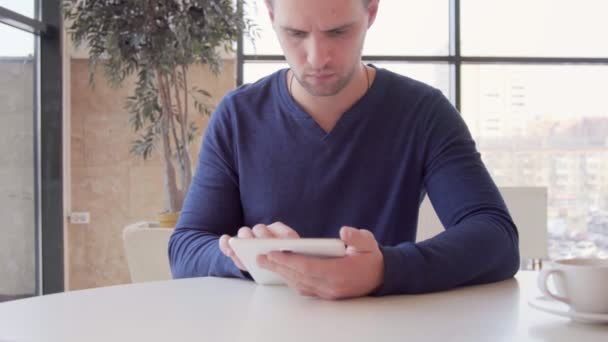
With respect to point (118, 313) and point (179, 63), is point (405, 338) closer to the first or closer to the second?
point (118, 313)

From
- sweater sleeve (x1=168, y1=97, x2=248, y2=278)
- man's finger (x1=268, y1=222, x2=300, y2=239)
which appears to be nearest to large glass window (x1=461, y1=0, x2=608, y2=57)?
sweater sleeve (x1=168, y1=97, x2=248, y2=278)

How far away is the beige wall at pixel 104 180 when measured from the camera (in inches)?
217

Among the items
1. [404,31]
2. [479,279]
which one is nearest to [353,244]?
[479,279]

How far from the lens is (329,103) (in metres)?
1.80

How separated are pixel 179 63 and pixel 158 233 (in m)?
1.13

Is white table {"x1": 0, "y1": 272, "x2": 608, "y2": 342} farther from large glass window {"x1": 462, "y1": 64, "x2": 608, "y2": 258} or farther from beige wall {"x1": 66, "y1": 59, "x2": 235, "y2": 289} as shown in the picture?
large glass window {"x1": 462, "y1": 64, "x2": 608, "y2": 258}

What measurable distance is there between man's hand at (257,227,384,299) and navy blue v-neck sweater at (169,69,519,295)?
15.3 inches

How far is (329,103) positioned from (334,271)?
0.68 m

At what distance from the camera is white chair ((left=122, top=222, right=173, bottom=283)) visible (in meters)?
3.71

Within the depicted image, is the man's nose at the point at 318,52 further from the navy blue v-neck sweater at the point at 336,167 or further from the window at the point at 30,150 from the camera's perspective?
the window at the point at 30,150

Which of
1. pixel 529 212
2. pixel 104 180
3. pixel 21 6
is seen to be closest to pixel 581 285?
pixel 529 212

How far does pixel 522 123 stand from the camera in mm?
6078

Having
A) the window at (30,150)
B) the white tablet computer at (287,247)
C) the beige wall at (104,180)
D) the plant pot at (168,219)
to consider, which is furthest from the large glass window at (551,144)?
the white tablet computer at (287,247)

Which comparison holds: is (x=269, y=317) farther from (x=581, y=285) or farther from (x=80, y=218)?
(x=80, y=218)
